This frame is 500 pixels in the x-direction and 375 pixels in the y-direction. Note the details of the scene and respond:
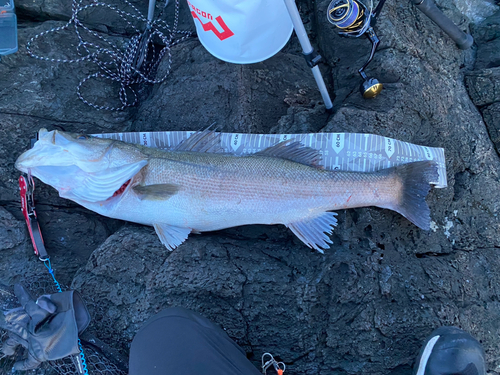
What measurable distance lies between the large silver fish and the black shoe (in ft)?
2.73

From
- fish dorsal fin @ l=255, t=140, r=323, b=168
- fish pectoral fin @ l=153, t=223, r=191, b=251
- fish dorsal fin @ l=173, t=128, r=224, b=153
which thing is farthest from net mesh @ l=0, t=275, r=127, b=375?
fish dorsal fin @ l=255, t=140, r=323, b=168

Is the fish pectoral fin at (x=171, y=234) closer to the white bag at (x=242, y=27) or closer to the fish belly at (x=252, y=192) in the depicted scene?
the fish belly at (x=252, y=192)

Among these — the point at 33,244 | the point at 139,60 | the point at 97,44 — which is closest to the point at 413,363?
the point at 33,244

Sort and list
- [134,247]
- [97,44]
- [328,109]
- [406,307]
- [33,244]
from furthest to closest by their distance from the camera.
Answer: [97,44]
[328,109]
[33,244]
[134,247]
[406,307]

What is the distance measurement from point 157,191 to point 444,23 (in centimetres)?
324

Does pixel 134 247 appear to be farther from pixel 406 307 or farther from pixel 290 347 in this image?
pixel 406 307

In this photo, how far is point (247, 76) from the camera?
127 inches

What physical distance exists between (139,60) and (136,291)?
8.04 feet

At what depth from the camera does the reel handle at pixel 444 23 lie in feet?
10.4

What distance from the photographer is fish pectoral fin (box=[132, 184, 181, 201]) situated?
2.67m

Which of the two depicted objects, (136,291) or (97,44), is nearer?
(136,291)

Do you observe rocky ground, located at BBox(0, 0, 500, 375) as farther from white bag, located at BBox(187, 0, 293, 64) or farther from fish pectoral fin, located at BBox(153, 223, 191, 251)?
white bag, located at BBox(187, 0, 293, 64)

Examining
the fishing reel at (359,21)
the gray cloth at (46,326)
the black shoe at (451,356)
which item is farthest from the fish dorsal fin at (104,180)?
the black shoe at (451,356)

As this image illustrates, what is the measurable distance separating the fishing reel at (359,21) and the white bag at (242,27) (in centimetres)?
46
